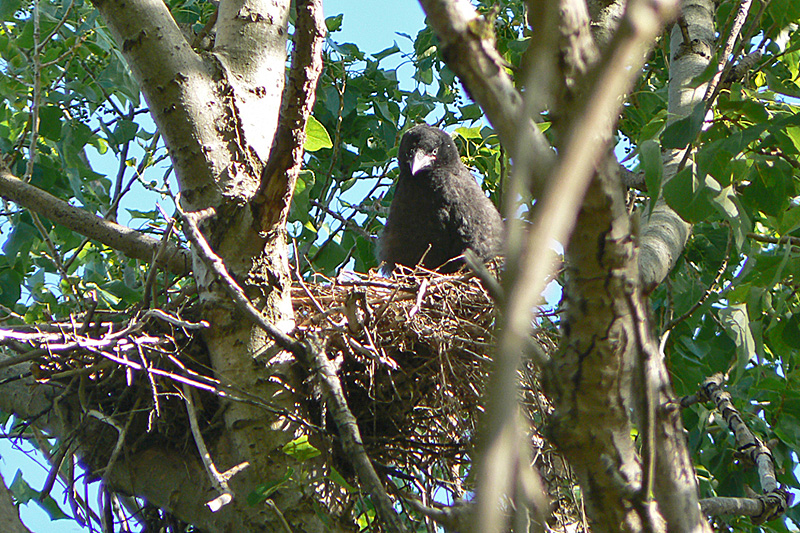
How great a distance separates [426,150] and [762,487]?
2219mm

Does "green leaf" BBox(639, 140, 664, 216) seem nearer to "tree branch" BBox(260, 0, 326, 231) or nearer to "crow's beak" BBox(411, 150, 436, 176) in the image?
"tree branch" BBox(260, 0, 326, 231)

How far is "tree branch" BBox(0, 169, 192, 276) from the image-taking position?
9.01 ft

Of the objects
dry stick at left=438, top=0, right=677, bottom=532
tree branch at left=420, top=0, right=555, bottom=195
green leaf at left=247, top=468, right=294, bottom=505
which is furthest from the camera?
green leaf at left=247, top=468, right=294, bottom=505

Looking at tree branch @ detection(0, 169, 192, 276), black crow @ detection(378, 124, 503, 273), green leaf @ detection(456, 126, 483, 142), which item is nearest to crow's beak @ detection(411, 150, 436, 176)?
black crow @ detection(378, 124, 503, 273)

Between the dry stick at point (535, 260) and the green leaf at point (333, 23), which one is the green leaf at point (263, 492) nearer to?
the dry stick at point (535, 260)

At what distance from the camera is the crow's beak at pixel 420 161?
3.63m

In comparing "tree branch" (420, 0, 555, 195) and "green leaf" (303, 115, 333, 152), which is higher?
"green leaf" (303, 115, 333, 152)

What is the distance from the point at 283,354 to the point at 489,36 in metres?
1.52

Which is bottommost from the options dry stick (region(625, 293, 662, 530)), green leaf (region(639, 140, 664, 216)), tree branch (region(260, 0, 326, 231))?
dry stick (region(625, 293, 662, 530))

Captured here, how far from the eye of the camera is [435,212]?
360 cm

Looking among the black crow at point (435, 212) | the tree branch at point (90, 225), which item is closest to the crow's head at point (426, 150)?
the black crow at point (435, 212)

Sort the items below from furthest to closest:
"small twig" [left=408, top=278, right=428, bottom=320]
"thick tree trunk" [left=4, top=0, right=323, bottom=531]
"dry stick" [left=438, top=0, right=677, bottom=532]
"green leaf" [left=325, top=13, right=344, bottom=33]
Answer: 1. "green leaf" [left=325, top=13, right=344, bottom=33]
2. "small twig" [left=408, top=278, right=428, bottom=320]
3. "thick tree trunk" [left=4, top=0, right=323, bottom=531]
4. "dry stick" [left=438, top=0, right=677, bottom=532]

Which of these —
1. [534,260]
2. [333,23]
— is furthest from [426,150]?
[534,260]

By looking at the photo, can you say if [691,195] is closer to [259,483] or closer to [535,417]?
[535,417]
